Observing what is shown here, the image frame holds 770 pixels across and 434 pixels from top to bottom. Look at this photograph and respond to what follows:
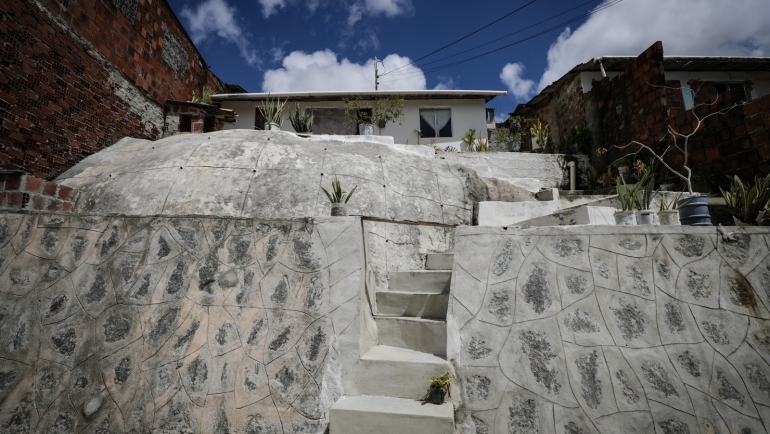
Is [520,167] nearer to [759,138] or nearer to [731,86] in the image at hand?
[759,138]

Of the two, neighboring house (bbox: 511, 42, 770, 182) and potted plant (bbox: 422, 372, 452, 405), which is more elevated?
neighboring house (bbox: 511, 42, 770, 182)

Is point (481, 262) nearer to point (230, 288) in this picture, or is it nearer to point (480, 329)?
point (480, 329)

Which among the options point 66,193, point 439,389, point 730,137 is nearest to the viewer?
point 439,389

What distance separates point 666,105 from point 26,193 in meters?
10.9

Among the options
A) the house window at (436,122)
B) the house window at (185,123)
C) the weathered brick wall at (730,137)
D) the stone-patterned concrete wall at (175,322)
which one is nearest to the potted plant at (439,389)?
the stone-patterned concrete wall at (175,322)

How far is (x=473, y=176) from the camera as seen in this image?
21.7 ft

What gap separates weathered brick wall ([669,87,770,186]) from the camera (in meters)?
5.86

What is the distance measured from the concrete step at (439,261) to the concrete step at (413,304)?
1.03m

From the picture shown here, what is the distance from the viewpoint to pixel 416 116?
1295 cm

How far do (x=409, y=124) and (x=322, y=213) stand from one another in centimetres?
881

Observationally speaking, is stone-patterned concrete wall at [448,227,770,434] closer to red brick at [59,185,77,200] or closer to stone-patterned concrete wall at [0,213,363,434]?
stone-patterned concrete wall at [0,213,363,434]

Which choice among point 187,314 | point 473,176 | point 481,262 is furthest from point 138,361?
point 473,176

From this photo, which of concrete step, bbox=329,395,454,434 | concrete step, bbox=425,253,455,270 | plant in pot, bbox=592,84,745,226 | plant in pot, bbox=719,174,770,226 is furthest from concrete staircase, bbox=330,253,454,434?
plant in pot, bbox=592,84,745,226

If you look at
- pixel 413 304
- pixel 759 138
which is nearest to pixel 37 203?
pixel 413 304
